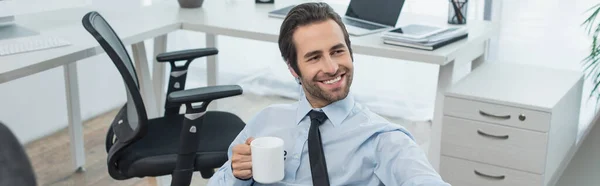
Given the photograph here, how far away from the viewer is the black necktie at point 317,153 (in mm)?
1767

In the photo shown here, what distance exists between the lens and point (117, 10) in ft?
11.3

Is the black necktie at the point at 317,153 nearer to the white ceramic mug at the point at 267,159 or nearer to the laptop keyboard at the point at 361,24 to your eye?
the white ceramic mug at the point at 267,159

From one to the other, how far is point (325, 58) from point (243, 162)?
0.93 feet

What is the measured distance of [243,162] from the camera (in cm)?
178

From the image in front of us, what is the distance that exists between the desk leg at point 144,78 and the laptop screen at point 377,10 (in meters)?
0.81

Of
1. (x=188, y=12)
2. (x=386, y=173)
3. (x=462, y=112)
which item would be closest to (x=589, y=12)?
(x=462, y=112)

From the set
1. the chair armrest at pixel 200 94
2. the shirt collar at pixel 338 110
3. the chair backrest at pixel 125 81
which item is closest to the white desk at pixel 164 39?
the chair backrest at pixel 125 81

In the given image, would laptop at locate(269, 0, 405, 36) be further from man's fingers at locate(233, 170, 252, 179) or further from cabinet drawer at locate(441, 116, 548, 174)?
man's fingers at locate(233, 170, 252, 179)

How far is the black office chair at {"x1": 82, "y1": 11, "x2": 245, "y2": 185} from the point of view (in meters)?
2.34

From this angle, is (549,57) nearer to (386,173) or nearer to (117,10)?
(117,10)

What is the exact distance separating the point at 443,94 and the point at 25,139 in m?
2.01

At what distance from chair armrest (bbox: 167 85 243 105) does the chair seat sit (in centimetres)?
7

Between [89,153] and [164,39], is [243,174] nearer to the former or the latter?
[164,39]

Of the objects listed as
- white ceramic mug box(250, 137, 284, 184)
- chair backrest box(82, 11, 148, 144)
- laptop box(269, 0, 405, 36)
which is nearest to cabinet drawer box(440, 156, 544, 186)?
laptop box(269, 0, 405, 36)
